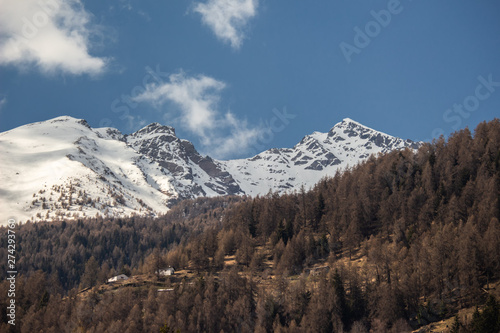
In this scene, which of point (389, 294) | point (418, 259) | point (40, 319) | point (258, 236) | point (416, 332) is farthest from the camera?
point (258, 236)

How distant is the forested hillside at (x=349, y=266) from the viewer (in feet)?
309

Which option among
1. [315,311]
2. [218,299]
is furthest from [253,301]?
[315,311]

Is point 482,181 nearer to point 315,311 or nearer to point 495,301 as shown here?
point 495,301

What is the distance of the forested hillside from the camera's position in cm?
9419

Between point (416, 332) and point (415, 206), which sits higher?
point (415, 206)

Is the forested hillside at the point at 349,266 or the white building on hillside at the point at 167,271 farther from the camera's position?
the white building on hillside at the point at 167,271

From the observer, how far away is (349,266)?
11331cm

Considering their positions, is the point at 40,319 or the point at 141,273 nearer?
the point at 40,319

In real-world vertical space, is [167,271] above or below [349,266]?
above

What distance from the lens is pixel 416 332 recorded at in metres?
86.9

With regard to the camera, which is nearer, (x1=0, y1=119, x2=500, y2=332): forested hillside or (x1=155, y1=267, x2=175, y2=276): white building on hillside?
(x1=0, y1=119, x2=500, y2=332): forested hillside

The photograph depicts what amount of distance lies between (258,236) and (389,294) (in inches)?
2557

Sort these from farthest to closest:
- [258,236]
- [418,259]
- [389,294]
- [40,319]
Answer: [258,236], [40,319], [418,259], [389,294]

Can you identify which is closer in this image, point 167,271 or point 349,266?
point 349,266
